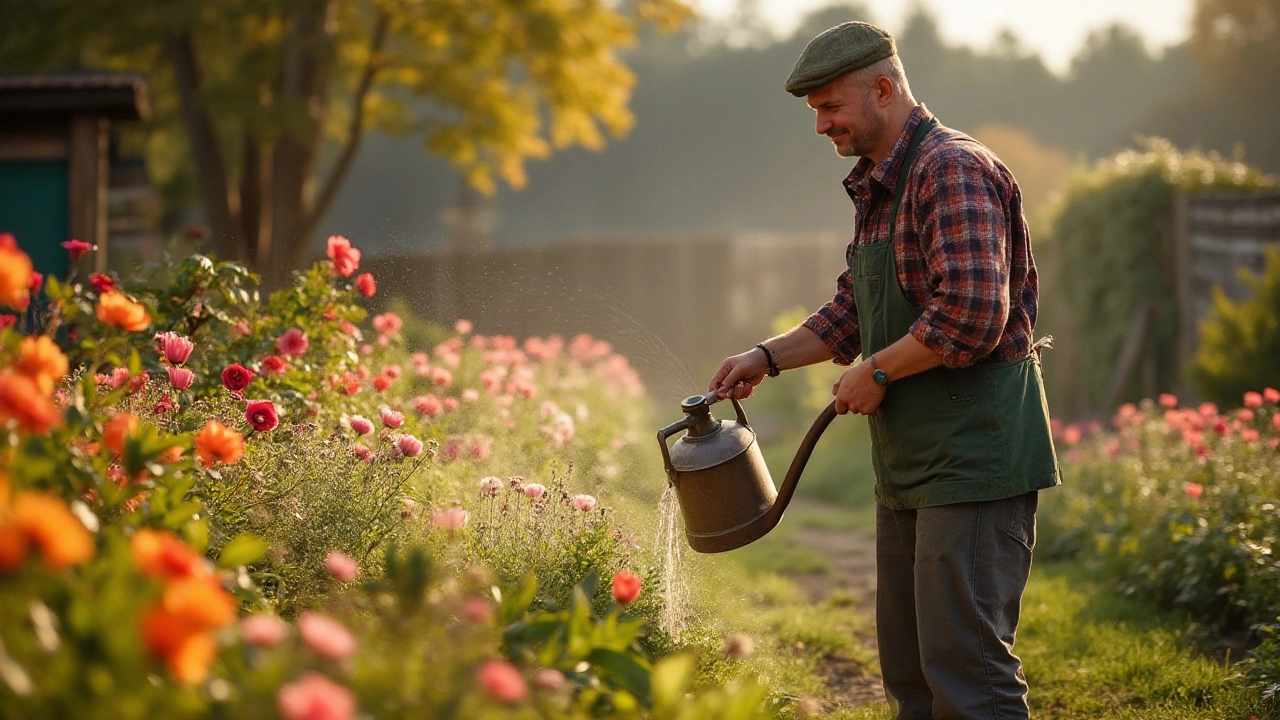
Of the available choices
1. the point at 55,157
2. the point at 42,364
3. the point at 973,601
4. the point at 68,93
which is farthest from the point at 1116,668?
the point at 55,157

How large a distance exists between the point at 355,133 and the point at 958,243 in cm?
1033

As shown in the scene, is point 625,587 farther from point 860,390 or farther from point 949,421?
point 949,421

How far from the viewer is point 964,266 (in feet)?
7.94

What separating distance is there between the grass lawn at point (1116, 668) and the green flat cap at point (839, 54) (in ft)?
5.83

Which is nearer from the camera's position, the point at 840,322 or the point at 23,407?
the point at 23,407

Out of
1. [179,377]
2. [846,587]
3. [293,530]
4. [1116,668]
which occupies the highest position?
[179,377]

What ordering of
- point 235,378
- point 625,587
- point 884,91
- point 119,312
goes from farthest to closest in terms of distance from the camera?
point 235,378 → point 884,91 → point 119,312 → point 625,587

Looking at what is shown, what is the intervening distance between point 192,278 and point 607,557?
1.56 metres

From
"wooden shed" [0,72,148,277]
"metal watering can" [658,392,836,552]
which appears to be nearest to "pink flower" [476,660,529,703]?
"metal watering can" [658,392,836,552]

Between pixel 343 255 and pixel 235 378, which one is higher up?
pixel 343 255

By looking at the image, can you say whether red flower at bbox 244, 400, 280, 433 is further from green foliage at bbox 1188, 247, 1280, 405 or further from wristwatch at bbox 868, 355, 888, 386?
green foliage at bbox 1188, 247, 1280, 405

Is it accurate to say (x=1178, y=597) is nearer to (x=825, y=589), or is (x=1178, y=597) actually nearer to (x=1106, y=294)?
(x=825, y=589)

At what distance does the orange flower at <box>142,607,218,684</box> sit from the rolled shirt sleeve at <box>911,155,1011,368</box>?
1705 mm

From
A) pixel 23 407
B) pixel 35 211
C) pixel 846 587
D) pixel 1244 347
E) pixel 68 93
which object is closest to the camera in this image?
pixel 23 407
